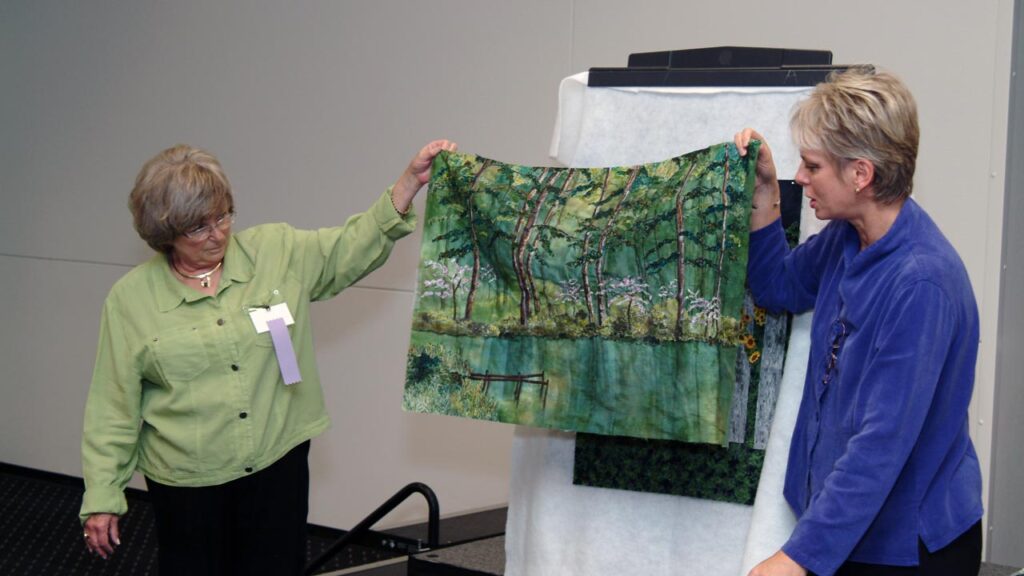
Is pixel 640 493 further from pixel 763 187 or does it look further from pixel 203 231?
pixel 203 231

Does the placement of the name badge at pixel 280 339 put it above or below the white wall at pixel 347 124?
below

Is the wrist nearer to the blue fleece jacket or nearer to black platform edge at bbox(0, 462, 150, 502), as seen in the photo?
the blue fleece jacket

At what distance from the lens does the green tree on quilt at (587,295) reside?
2.10 m

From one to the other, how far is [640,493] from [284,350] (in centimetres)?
84

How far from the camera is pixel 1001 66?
3.26 meters

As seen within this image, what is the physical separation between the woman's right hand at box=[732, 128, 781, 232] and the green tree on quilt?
4cm

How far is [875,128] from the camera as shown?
1749 mm

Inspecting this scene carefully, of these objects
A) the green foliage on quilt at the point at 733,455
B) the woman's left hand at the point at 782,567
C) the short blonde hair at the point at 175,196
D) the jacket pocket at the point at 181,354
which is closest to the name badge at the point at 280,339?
the jacket pocket at the point at 181,354

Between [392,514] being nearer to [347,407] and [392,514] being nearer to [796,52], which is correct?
[347,407]

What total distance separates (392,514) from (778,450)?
123 inches

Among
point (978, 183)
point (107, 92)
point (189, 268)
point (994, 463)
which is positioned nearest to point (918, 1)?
point (978, 183)

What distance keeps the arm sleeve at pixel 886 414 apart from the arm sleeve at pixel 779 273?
38cm

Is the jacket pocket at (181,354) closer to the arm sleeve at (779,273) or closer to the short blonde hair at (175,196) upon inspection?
the short blonde hair at (175,196)

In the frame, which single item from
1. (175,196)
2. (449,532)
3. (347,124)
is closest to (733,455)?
(175,196)
